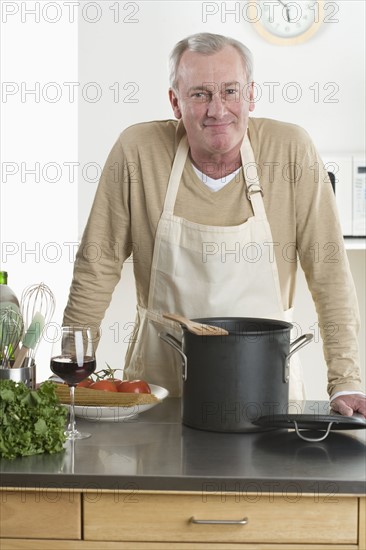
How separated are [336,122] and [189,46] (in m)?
1.68

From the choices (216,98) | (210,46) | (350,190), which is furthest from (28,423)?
(350,190)

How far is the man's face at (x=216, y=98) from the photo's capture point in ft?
6.33

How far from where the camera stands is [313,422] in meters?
1.49

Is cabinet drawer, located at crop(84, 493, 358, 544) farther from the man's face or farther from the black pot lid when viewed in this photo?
the man's face

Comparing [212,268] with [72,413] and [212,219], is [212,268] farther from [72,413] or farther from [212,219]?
[72,413]

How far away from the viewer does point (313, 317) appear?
3648 mm

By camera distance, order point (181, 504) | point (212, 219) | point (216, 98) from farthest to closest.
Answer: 1. point (212, 219)
2. point (216, 98)
3. point (181, 504)

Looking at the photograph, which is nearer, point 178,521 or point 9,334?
point 178,521

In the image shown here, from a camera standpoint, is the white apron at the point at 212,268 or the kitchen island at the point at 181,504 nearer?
the kitchen island at the point at 181,504

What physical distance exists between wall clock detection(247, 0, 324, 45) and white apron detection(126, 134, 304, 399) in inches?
62.8

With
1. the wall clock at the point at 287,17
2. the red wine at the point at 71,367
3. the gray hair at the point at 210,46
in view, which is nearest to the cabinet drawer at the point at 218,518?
the red wine at the point at 71,367

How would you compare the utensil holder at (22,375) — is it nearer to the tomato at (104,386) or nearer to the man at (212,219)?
the tomato at (104,386)

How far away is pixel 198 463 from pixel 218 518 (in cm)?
10

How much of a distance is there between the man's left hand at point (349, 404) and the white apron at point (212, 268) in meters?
0.34
